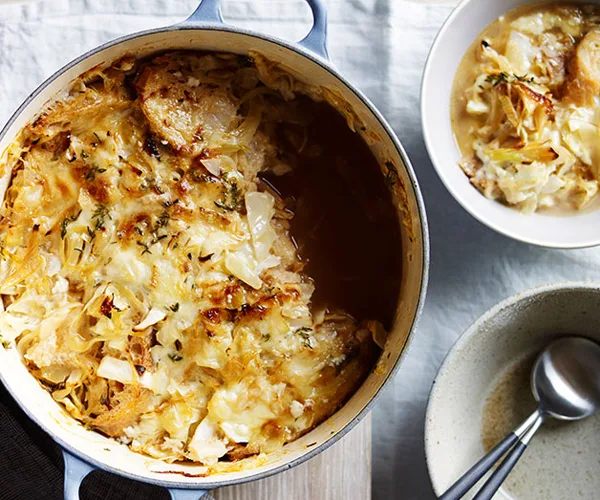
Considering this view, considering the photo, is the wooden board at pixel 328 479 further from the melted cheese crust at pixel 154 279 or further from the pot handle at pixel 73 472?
the pot handle at pixel 73 472

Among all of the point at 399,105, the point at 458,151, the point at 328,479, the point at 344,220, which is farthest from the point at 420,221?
the point at 328,479

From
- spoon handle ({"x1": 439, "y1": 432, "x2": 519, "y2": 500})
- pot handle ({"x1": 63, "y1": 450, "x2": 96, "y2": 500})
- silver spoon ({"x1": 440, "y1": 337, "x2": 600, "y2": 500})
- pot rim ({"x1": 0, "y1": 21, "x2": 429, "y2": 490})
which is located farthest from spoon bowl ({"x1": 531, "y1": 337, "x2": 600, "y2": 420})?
pot handle ({"x1": 63, "y1": 450, "x2": 96, "y2": 500})

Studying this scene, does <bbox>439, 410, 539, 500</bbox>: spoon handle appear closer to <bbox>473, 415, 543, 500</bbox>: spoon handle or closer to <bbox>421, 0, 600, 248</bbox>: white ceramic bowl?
<bbox>473, 415, 543, 500</bbox>: spoon handle

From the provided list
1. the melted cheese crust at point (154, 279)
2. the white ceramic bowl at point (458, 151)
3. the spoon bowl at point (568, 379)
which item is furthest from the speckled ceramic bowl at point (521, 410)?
the melted cheese crust at point (154, 279)

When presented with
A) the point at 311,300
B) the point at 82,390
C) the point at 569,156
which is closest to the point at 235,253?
the point at 311,300

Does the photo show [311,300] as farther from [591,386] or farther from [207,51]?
[591,386]

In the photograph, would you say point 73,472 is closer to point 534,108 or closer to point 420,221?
point 420,221
